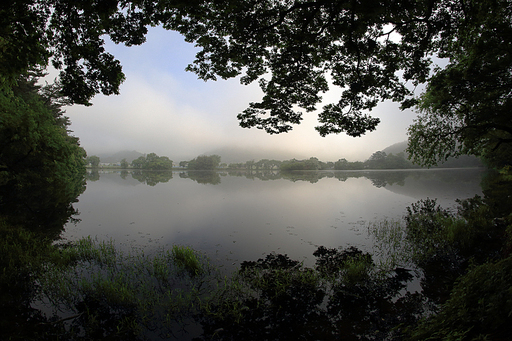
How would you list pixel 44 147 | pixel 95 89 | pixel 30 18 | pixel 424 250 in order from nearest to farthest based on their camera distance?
pixel 30 18
pixel 95 89
pixel 424 250
pixel 44 147

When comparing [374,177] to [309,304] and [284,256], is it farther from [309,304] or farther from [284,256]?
[309,304]

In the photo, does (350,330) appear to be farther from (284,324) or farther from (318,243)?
(318,243)

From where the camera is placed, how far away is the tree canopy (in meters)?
6.94

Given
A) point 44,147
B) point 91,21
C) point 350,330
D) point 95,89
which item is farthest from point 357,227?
point 44,147

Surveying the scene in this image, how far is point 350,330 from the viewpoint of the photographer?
458 centimetres

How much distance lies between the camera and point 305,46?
8.89m

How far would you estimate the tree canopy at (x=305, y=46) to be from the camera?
6.94 metres

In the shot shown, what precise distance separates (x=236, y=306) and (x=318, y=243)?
6479 millimetres

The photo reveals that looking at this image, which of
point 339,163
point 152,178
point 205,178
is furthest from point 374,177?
point 339,163

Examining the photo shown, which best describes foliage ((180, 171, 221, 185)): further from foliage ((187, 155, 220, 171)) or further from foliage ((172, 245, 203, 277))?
foliage ((187, 155, 220, 171))

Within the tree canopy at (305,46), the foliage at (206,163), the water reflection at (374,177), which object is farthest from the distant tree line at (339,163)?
the tree canopy at (305,46)

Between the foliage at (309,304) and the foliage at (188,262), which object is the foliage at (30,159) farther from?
Answer: the foliage at (309,304)

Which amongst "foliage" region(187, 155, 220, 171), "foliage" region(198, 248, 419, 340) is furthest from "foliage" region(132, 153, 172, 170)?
"foliage" region(198, 248, 419, 340)

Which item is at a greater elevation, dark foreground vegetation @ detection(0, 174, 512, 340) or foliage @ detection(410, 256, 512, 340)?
foliage @ detection(410, 256, 512, 340)
